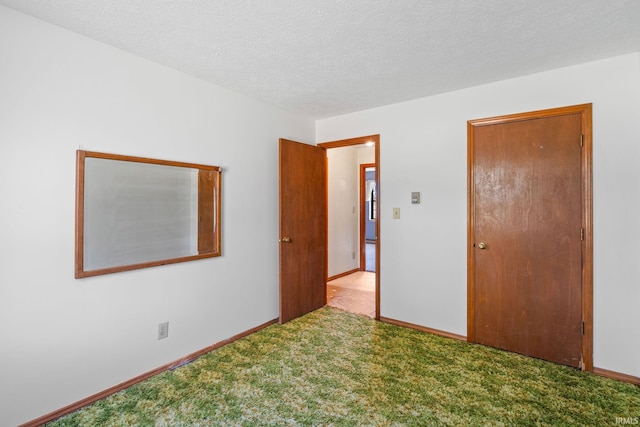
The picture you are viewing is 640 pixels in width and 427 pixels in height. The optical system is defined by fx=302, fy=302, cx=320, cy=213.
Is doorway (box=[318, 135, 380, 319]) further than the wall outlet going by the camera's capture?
Yes

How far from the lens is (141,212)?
2180mm

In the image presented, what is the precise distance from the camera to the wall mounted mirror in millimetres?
1934

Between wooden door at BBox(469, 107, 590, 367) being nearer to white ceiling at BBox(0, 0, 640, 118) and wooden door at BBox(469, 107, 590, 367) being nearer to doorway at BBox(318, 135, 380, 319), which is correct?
white ceiling at BBox(0, 0, 640, 118)

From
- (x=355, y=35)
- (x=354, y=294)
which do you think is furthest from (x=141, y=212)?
(x=354, y=294)

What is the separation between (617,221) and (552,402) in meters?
1.36

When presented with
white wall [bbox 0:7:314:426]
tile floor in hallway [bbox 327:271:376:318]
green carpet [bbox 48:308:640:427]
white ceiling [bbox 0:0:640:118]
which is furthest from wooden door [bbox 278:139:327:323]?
white ceiling [bbox 0:0:640:118]

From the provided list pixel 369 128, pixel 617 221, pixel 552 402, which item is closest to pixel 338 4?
pixel 369 128

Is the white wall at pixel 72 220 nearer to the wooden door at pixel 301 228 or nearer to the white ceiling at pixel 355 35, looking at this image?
the white ceiling at pixel 355 35

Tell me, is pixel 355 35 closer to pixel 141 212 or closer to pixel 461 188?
pixel 461 188

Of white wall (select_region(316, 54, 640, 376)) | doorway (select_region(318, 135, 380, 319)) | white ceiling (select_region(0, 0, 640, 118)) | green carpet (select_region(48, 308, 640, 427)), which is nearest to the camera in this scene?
white ceiling (select_region(0, 0, 640, 118))

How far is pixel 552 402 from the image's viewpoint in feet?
6.35

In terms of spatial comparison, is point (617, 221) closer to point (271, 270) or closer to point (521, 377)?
point (521, 377)

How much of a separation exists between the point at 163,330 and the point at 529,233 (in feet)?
9.99

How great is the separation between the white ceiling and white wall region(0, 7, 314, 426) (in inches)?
7.9
